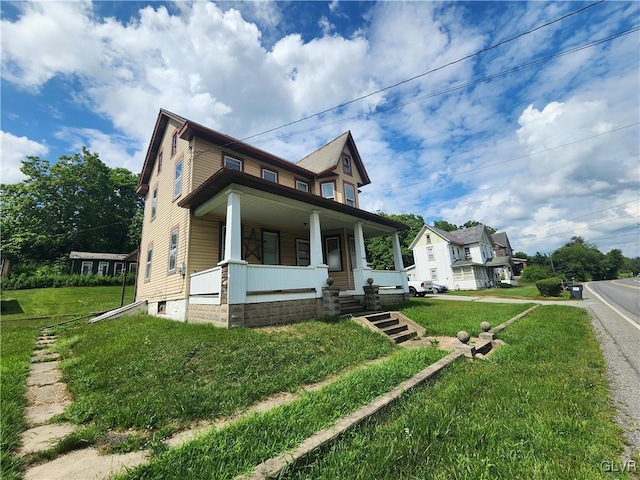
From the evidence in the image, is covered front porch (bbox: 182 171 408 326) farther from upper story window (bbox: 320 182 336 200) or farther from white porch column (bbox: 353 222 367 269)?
upper story window (bbox: 320 182 336 200)

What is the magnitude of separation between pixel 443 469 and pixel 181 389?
334cm

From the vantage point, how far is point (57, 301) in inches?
703

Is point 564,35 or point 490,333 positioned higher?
point 564,35

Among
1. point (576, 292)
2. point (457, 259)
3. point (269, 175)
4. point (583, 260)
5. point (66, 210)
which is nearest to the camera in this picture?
point (269, 175)

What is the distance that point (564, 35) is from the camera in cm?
616

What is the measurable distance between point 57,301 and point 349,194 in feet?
66.6

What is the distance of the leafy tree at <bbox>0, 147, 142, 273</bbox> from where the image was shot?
97.7 feet

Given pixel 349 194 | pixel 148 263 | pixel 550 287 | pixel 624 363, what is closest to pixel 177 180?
pixel 148 263

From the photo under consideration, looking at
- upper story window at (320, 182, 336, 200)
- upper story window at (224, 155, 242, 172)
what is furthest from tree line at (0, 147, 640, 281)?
upper story window at (224, 155, 242, 172)

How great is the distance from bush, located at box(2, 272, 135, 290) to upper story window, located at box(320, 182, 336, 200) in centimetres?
2309

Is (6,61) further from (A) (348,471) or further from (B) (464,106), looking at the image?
(B) (464,106)

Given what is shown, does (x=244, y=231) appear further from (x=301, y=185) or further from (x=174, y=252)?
Answer: (x=301, y=185)

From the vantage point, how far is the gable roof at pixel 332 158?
48.9 feet

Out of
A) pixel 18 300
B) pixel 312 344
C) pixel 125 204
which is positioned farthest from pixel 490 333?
pixel 125 204
